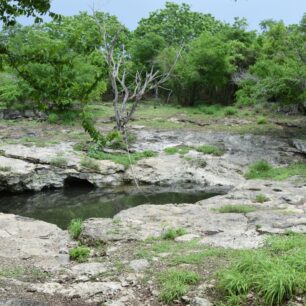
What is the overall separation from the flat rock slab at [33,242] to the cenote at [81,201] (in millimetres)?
2085

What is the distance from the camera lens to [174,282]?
6180 mm

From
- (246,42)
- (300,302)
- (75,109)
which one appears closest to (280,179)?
(300,302)

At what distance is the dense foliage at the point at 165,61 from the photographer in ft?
15.6

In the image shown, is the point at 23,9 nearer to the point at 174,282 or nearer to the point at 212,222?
the point at 174,282

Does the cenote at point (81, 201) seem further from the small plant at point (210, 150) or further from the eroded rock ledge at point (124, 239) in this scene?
the small plant at point (210, 150)

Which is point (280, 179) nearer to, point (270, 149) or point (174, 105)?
point (270, 149)

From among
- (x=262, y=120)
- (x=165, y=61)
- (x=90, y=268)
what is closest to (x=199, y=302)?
(x=90, y=268)

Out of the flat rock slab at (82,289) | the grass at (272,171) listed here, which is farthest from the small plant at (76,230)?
the grass at (272,171)

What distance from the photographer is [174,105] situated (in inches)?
1256

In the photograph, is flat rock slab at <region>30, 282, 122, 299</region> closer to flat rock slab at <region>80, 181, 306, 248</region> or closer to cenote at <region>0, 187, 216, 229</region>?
flat rock slab at <region>80, 181, 306, 248</region>

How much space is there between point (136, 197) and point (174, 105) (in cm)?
1788

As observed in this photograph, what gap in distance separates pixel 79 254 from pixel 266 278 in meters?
3.65

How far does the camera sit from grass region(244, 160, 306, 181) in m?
15.3

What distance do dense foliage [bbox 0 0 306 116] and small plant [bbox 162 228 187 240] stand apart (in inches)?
124
